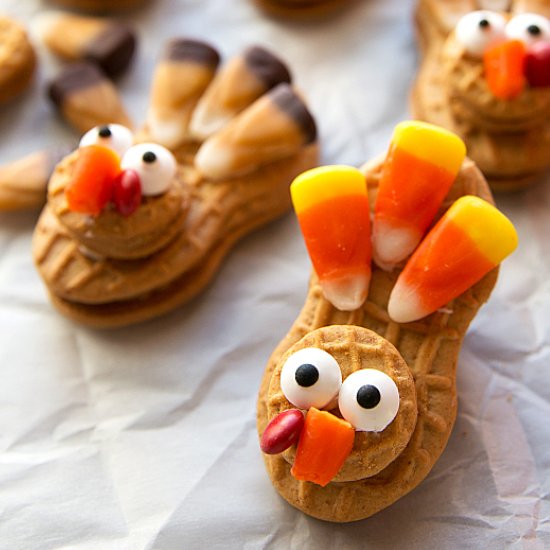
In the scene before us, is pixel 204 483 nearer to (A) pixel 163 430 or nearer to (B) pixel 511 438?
(A) pixel 163 430

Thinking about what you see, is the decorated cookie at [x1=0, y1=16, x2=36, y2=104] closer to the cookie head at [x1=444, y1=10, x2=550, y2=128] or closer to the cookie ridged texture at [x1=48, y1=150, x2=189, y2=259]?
the cookie ridged texture at [x1=48, y1=150, x2=189, y2=259]

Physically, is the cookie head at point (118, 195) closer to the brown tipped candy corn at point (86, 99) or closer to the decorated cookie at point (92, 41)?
the brown tipped candy corn at point (86, 99)

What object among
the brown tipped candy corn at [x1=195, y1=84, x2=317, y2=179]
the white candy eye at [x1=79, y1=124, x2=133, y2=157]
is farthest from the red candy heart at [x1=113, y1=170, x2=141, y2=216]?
the brown tipped candy corn at [x1=195, y1=84, x2=317, y2=179]

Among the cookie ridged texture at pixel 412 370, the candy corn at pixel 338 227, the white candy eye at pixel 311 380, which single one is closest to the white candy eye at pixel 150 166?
the candy corn at pixel 338 227

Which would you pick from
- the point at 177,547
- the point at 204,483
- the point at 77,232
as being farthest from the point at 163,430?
the point at 77,232

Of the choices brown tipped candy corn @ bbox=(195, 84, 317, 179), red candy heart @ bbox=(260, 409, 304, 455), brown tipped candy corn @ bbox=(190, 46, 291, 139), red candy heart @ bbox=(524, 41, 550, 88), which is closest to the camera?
red candy heart @ bbox=(260, 409, 304, 455)

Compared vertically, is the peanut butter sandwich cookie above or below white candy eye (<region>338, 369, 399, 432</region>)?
above
